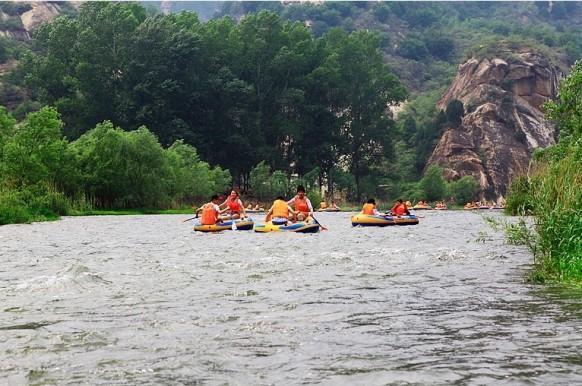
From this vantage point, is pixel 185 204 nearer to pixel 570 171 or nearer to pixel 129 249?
pixel 129 249

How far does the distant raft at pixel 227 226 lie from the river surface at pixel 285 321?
8.52 meters

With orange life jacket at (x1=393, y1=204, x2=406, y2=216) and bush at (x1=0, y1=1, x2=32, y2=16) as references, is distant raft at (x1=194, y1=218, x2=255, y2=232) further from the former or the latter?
bush at (x1=0, y1=1, x2=32, y2=16)

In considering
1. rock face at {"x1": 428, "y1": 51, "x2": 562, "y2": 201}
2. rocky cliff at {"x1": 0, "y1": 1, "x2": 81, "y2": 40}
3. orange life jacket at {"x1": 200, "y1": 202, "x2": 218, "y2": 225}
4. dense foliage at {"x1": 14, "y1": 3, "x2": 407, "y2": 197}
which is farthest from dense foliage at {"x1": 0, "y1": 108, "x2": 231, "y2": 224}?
rocky cliff at {"x1": 0, "y1": 1, "x2": 81, "y2": 40}

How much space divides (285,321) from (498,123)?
3123 inches

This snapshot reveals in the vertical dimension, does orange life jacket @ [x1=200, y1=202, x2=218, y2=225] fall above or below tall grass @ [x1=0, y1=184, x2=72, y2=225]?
below

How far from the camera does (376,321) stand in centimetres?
922

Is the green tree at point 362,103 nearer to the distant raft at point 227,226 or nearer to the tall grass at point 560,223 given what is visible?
the distant raft at point 227,226

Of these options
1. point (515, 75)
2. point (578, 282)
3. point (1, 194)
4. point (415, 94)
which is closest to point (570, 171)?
point (578, 282)

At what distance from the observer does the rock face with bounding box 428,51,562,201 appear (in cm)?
8188

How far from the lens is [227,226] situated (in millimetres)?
27031

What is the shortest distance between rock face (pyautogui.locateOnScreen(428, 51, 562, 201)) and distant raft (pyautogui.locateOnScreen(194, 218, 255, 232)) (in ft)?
184

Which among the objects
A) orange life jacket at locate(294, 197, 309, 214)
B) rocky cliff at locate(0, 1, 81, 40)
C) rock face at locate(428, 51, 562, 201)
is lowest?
orange life jacket at locate(294, 197, 309, 214)

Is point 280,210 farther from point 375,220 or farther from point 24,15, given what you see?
point 24,15


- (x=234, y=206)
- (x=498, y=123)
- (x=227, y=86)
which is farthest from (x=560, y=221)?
(x=498, y=123)
